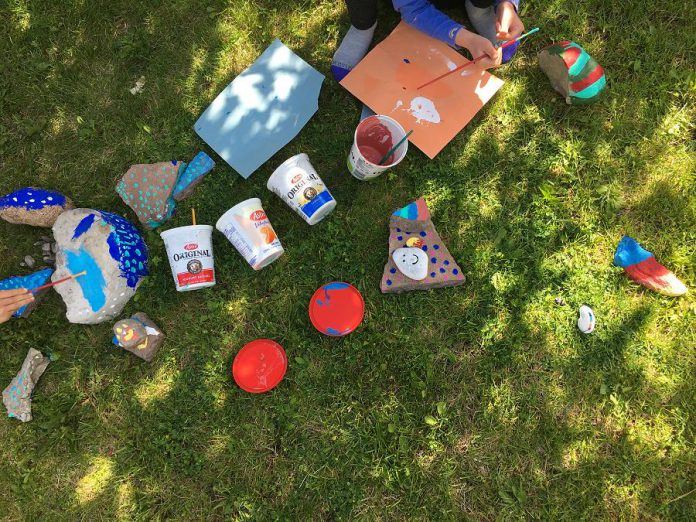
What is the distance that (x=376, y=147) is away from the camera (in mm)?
2598

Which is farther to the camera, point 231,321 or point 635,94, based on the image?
point 635,94

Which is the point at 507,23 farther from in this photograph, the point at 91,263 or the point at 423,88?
the point at 91,263

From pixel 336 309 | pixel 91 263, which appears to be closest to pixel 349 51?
pixel 336 309

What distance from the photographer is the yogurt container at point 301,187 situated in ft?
8.02

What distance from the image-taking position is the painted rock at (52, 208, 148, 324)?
2.40m

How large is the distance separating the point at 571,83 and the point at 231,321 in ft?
8.01

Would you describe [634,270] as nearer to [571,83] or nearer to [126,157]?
[571,83]

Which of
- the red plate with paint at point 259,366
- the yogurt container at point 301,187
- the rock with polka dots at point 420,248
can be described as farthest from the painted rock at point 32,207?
the rock with polka dots at point 420,248

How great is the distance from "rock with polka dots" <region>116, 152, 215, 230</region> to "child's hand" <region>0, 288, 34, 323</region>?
0.71m

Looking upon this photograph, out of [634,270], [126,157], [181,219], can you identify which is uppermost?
[126,157]

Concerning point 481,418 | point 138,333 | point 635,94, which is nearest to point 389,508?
point 481,418

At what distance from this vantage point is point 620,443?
254 cm

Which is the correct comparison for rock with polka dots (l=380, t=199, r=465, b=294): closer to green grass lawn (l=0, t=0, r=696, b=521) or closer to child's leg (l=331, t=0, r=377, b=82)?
green grass lawn (l=0, t=0, r=696, b=521)

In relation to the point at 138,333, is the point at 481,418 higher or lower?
lower
